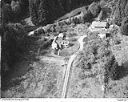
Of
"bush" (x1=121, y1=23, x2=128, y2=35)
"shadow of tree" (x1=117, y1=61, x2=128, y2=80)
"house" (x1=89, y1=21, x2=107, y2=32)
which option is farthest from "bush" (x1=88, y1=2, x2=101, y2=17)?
"shadow of tree" (x1=117, y1=61, x2=128, y2=80)

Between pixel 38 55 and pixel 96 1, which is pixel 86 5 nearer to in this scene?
pixel 96 1

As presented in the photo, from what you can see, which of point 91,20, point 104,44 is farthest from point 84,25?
point 104,44

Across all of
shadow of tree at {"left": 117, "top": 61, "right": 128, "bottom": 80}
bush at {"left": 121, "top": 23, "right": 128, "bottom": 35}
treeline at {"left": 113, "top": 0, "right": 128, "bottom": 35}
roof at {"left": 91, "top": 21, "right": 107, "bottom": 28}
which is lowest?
shadow of tree at {"left": 117, "top": 61, "right": 128, "bottom": 80}

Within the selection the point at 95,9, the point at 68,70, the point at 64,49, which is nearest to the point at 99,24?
the point at 95,9

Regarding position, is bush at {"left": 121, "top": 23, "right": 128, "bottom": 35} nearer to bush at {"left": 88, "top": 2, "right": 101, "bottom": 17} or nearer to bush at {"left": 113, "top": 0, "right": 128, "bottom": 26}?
bush at {"left": 113, "top": 0, "right": 128, "bottom": 26}

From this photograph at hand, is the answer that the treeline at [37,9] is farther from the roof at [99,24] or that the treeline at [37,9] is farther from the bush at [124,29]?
the bush at [124,29]

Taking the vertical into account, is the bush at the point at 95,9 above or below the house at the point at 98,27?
above

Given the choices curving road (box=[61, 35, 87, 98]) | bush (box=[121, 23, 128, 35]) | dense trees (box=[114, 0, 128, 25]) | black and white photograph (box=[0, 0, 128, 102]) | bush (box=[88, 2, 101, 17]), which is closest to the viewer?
curving road (box=[61, 35, 87, 98])

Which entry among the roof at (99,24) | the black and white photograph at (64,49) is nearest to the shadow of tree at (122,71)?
the black and white photograph at (64,49)
